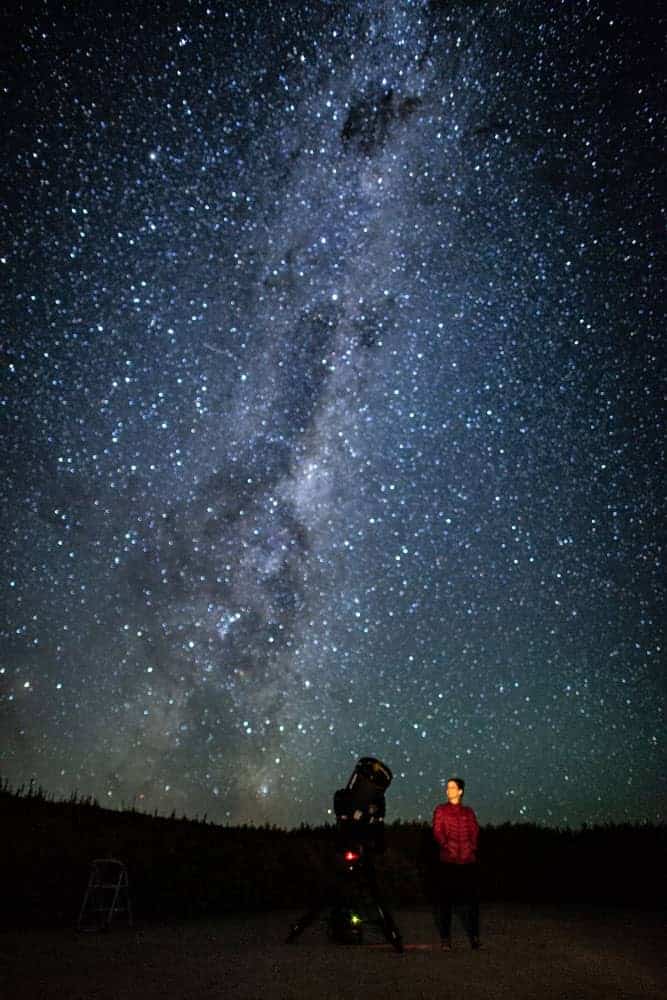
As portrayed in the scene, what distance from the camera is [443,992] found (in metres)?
5.34

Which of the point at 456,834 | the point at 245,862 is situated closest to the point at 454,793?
the point at 456,834

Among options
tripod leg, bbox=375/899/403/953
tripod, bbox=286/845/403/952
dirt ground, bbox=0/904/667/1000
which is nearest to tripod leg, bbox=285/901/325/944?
tripod, bbox=286/845/403/952

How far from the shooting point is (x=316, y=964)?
640 centimetres

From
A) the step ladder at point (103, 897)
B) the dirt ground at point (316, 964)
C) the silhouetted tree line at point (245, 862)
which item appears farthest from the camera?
the silhouetted tree line at point (245, 862)

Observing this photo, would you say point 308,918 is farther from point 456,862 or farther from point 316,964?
point 456,862

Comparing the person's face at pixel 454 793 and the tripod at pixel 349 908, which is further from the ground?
the person's face at pixel 454 793

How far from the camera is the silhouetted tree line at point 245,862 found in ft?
Result: 30.2

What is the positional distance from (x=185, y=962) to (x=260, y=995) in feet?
5.69

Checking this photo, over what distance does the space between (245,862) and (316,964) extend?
5.92m

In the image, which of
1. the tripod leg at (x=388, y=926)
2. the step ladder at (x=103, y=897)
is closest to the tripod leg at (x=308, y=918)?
the tripod leg at (x=388, y=926)

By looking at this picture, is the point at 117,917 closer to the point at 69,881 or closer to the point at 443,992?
the point at 69,881

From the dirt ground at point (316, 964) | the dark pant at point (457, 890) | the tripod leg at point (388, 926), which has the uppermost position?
the dark pant at point (457, 890)

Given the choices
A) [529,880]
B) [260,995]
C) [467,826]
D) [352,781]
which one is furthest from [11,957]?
[529,880]

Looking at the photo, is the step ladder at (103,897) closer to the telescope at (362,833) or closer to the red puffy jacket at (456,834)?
the telescope at (362,833)
